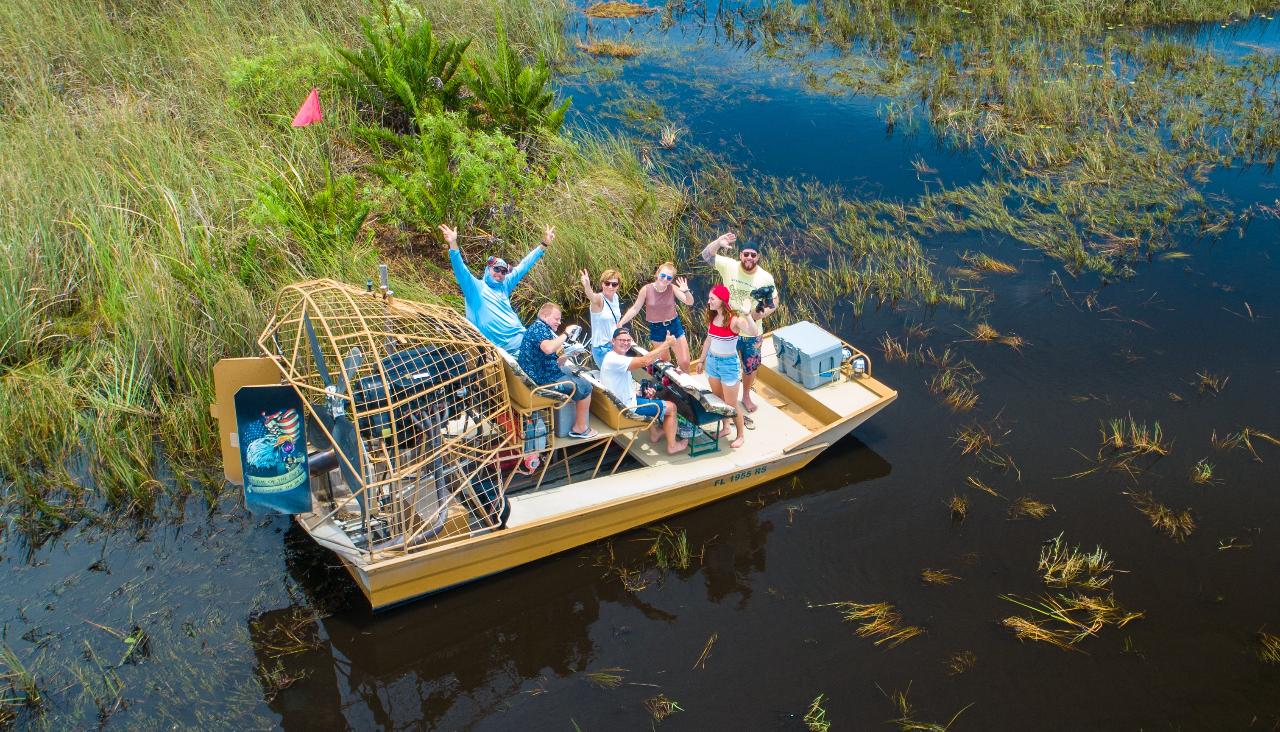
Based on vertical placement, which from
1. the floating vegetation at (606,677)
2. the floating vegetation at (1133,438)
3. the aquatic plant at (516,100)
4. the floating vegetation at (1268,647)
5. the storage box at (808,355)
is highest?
the aquatic plant at (516,100)

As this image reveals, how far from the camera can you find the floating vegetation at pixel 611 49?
22234 millimetres

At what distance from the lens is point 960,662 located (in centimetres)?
802

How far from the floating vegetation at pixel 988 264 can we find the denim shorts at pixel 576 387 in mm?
7825

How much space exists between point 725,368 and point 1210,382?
6.49m

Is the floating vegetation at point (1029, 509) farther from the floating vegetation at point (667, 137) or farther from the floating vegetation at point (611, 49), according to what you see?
the floating vegetation at point (611, 49)

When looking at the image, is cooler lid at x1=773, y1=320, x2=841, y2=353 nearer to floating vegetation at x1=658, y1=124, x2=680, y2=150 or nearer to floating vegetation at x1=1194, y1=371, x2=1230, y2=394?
floating vegetation at x1=1194, y1=371, x2=1230, y2=394

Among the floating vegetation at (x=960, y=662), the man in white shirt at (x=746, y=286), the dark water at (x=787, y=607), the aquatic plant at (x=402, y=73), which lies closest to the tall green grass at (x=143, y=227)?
the aquatic plant at (x=402, y=73)

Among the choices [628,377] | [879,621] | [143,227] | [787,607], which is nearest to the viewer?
[879,621]

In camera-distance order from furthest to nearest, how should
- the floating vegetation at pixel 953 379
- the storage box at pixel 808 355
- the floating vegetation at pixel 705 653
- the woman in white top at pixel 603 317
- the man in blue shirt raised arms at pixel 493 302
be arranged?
the floating vegetation at pixel 953 379 → the storage box at pixel 808 355 → the woman in white top at pixel 603 317 → the man in blue shirt raised arms at pixel 493 302 → the floating vegetation at pixel 705 653

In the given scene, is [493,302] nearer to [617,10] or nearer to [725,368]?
[725,368]

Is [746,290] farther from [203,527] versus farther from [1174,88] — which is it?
[1174,88]

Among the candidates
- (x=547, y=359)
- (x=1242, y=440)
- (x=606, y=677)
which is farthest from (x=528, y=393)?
(x=1242, y=440)

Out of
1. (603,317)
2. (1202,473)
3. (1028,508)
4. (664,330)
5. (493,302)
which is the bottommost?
(1028,508)

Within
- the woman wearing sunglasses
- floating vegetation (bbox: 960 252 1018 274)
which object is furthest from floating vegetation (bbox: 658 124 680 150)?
the woman wearing sunglasses
